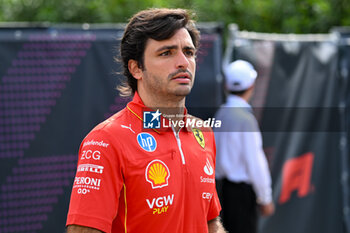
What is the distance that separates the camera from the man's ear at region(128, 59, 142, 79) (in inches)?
104

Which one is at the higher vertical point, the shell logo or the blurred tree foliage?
the blurred tree foliage

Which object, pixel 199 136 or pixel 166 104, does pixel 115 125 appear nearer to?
pixel 166 104

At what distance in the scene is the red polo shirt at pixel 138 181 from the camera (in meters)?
2.20

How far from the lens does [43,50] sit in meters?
4.40

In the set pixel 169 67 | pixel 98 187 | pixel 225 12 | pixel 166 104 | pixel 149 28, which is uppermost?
pixel 225 12

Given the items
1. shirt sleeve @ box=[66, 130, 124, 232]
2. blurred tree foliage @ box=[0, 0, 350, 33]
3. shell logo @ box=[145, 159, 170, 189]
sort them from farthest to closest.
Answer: blurred tree foliage @ box=[0, 0, 350, 33]
shell logo @ box=[145, 159, 170, 189]
shirt sleeve @ box=[66, 130, 124, 232]

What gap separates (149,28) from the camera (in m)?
2.56

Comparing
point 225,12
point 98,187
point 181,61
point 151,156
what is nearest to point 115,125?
point 151,156

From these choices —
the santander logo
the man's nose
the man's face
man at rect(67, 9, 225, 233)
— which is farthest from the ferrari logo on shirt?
the man's nose

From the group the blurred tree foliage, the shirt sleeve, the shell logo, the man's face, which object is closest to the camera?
the shirt sleeve

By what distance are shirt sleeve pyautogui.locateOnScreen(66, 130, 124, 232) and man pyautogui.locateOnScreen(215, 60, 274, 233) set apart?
276 centimetres

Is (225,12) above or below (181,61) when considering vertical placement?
above

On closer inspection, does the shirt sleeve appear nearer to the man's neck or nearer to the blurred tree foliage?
the man's neck

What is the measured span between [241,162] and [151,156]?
2699mm
